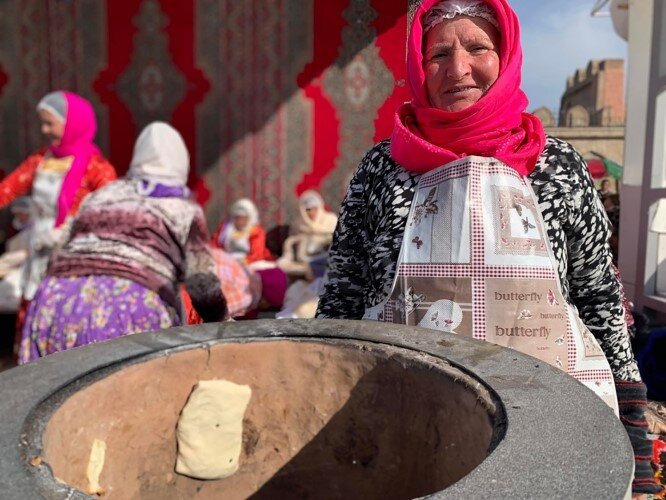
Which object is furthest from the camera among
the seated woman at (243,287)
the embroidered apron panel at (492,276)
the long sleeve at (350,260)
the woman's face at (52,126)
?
the woman's face at (52,126)

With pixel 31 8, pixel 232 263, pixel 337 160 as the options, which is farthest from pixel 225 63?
pixel 232 263

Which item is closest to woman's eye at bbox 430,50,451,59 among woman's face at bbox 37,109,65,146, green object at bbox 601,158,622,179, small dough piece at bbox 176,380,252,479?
small dough piece at bbox 176,380,252,479

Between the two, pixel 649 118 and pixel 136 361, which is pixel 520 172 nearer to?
pixel 136 361

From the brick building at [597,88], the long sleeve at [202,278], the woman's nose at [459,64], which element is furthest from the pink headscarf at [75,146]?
the brick building at [597,88]

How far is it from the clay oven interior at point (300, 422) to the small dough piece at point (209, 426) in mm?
16

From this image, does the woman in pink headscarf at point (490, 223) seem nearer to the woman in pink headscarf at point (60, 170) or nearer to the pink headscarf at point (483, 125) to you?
the pink headscarf at point (483, 125)

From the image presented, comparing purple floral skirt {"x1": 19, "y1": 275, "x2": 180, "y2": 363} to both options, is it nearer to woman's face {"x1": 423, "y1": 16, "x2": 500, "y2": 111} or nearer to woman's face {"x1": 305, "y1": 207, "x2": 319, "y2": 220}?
woman's face {"x1": 423, "y1": 16, "x2": 500, "y2": 111}

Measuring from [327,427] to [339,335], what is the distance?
0.19 metres

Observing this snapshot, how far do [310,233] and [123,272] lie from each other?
369 centimetres

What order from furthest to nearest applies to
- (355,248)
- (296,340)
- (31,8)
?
(31,8)
(355,248)
(296,340)

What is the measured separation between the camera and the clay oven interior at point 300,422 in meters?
0.90

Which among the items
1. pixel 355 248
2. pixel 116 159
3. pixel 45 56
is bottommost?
pixel 355 248

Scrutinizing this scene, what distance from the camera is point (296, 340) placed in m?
1.08

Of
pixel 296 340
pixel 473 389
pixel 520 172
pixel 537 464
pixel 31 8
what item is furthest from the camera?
pixel 31 8
